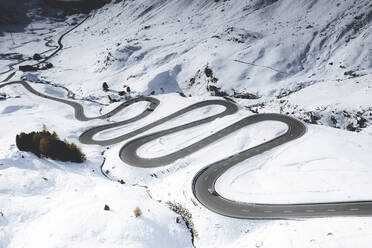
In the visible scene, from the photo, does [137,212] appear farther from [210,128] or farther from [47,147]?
[210,128]

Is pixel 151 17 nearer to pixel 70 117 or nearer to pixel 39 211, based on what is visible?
pixel 70 117

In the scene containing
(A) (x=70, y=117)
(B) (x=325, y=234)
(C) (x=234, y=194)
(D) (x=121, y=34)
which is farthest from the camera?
(D) (x=121, y=34)

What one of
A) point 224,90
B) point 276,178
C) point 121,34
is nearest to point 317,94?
point 224,90

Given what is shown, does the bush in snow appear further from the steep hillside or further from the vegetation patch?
the steep hillside

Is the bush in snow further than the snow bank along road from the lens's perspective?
Yes

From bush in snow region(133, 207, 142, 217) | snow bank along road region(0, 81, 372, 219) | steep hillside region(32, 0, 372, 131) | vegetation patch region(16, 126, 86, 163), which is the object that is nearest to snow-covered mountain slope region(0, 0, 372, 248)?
steep hillside region(32, 0, 372, 131)

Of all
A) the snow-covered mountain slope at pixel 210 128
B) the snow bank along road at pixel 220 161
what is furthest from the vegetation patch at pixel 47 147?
the snow bank along road at pixel 220 161
